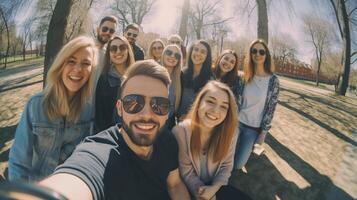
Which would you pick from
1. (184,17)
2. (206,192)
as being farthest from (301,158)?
(184,17)

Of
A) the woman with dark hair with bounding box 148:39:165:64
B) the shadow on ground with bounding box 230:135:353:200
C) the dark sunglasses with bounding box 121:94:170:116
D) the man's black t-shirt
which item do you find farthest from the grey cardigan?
the woman with dark hair with bounding box 148:39:165:64

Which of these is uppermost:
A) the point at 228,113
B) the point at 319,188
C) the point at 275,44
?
the point at 275,44

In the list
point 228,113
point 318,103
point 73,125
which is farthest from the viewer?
point 318,103

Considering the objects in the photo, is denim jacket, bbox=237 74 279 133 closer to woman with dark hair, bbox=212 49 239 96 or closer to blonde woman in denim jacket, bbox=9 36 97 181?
woman with dark hair, bbox=212 49 239 96

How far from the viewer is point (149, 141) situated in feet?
7.40

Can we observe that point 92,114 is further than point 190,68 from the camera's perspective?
No

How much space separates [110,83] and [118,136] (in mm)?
1618

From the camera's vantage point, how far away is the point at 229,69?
4758 millimetres

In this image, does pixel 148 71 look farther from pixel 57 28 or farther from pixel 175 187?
pixel 57 28

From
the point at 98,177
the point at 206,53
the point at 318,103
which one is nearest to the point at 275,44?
the point at 318,103

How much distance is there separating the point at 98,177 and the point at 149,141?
1.89ft

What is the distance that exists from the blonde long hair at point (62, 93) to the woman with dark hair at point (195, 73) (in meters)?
2.08

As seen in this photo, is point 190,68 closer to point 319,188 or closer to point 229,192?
point 229,192

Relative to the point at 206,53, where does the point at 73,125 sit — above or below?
below
